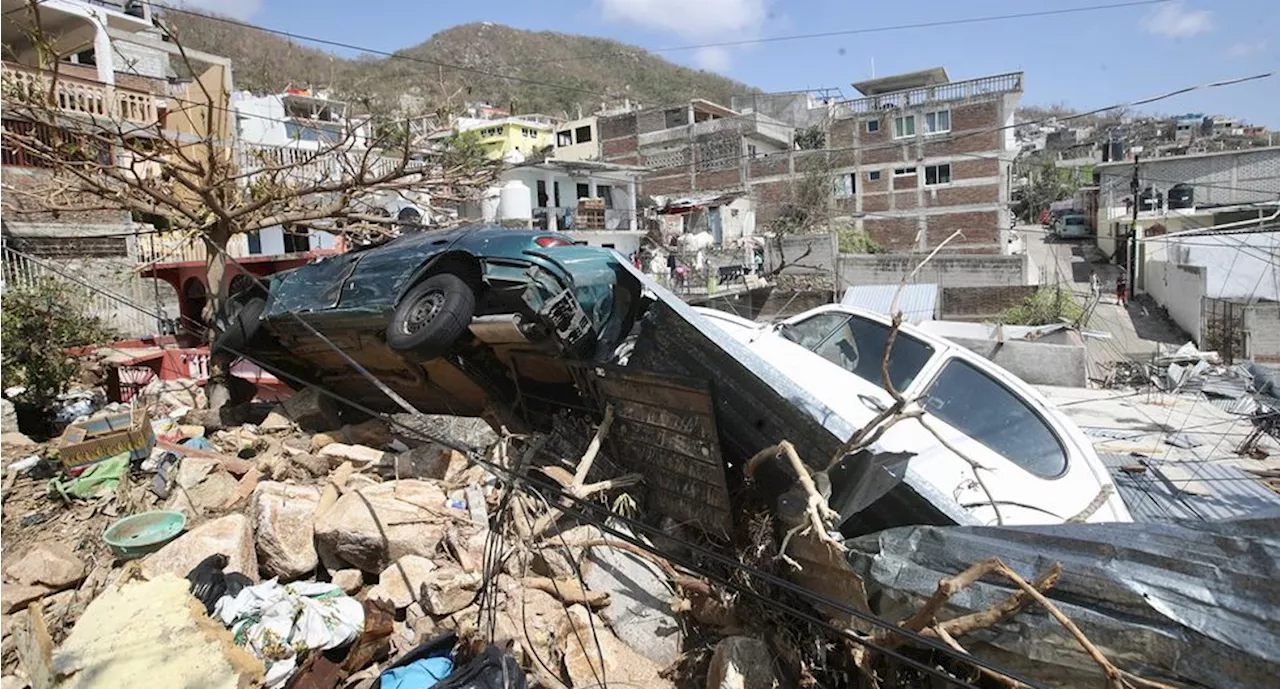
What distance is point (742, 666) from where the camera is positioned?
160 inches

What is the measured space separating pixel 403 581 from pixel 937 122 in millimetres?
36511

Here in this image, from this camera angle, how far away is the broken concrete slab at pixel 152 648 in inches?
155

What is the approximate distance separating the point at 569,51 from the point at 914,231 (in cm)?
7584

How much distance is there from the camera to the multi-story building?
1356 inches

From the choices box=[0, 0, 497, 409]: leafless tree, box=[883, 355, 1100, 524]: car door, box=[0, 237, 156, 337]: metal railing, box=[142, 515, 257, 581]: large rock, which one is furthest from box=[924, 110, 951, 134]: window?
box=[142, 515, 257, 581]: large rock

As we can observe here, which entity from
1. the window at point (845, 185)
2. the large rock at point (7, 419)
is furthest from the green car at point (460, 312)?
the window at point (845, 185)

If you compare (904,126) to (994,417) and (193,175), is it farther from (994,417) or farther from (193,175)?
(994,417)

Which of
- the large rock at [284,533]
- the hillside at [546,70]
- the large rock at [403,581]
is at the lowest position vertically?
the large rock at [403,581]

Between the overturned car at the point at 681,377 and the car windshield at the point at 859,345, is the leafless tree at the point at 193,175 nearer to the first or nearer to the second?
the overturned car at the point at 681,377

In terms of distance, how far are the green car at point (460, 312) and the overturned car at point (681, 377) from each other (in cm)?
2

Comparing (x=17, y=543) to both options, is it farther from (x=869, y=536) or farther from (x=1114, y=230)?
(x=1114, y=230)

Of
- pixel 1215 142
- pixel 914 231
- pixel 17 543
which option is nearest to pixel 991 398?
pixel 17 543

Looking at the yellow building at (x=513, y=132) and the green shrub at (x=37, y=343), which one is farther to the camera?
the yellow building at (x=513, y=132)

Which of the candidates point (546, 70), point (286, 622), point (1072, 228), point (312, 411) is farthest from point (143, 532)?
point (546, 70)
